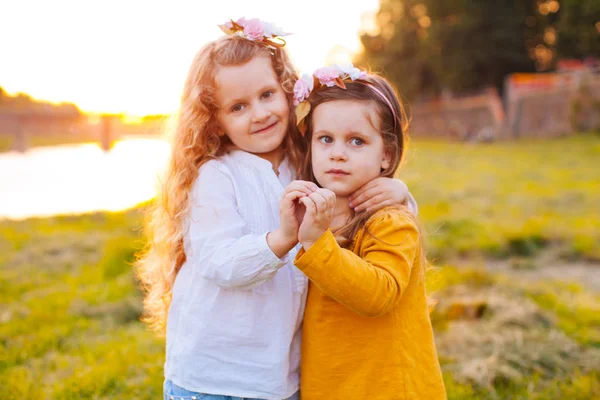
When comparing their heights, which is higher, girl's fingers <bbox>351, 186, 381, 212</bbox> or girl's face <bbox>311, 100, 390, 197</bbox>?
girl's face <bbox>311, 100, 390, 197</bbox>

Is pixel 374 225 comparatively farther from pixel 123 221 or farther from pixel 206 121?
pixel 123 221

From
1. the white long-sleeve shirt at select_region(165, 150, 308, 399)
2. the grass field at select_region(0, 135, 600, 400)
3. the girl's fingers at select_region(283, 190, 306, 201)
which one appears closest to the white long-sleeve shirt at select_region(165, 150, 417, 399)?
the white long-sleeve shirt at select_region(165, 150, 308, 399)

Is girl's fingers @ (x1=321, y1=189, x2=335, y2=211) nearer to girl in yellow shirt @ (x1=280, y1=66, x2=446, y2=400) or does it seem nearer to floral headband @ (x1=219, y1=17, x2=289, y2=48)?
girl in yellow shirt @ (x1=280, y1=66, x2=446, y2=400)

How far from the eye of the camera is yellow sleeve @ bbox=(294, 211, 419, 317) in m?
1.48

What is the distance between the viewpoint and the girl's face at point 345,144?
1728 millimetres

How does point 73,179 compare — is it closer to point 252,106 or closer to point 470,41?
point 252,106

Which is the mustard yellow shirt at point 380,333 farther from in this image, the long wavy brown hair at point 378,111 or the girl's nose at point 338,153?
the girl's nose at point 338,153

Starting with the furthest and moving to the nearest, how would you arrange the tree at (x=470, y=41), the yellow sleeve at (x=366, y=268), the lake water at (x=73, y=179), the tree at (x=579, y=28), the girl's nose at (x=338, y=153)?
the tree at (x=470, y=41) → the tree at (x=579, y=28) → the lake water at (x=73, y=179) → the girl's nose at (x=338, y=153) → the yellow sleeve at (x=366, y=268)

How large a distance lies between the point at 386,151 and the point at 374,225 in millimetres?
291

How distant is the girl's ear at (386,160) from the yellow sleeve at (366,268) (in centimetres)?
27

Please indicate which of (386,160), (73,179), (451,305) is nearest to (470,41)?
(73,179)

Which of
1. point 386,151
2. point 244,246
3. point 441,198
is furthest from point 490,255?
point 244,246

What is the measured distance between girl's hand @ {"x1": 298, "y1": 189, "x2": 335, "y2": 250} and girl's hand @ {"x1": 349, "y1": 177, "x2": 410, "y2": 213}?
26cm

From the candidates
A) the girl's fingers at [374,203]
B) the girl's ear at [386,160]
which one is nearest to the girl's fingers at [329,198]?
the girl's fingers at [374,203]
